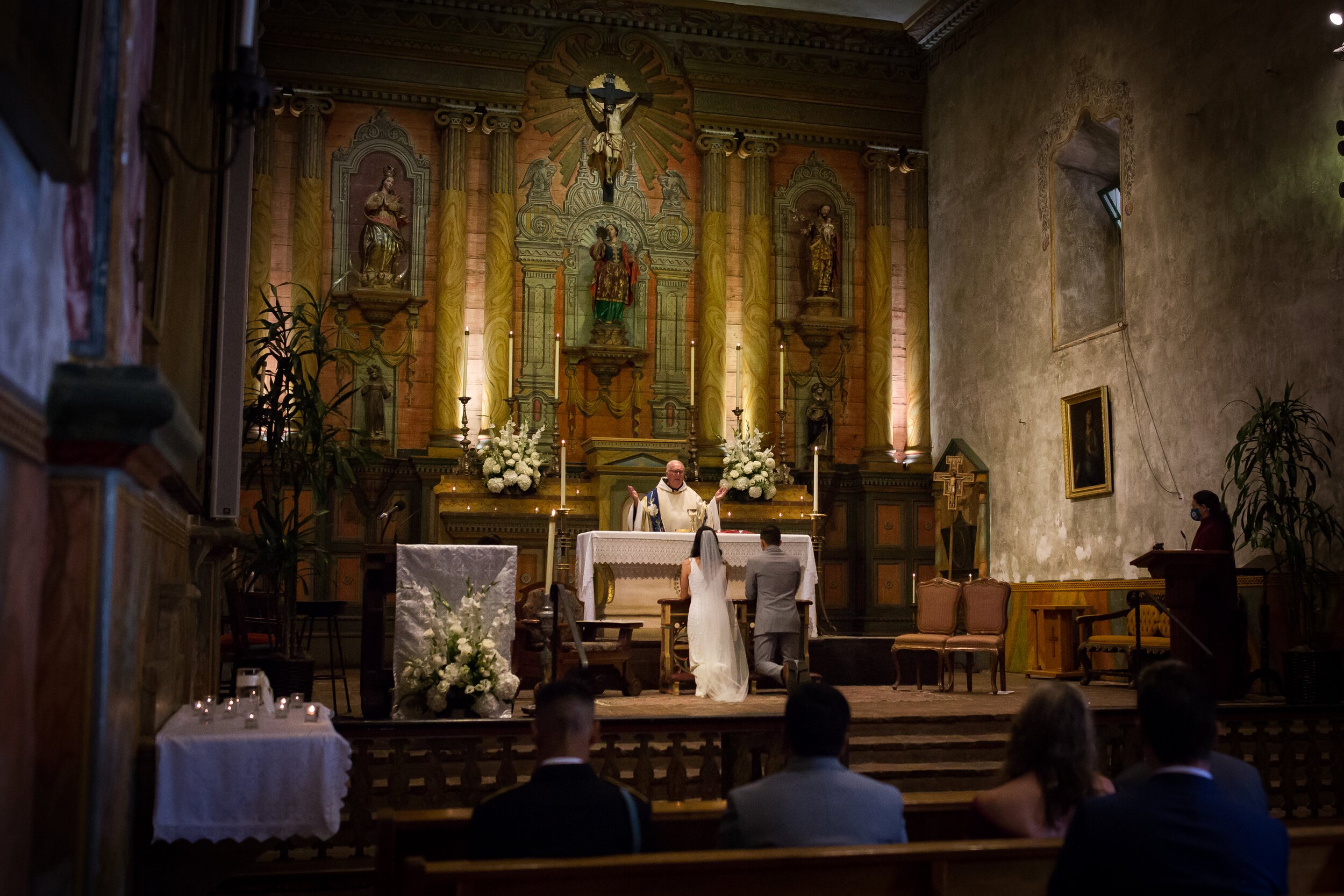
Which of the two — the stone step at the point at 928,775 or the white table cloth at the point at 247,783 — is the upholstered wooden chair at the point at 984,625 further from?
the white table cloth at the point at 247,783

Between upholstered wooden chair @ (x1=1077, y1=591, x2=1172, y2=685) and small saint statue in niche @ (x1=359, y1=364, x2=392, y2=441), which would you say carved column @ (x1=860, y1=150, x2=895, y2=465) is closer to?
upholstered wooden chair @ (x1=1077, y1=591, x2=1172, y2=685)

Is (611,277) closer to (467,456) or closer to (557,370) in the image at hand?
(557,370)

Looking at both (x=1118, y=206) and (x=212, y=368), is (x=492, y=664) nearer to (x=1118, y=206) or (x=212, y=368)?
(x=212, y=368)

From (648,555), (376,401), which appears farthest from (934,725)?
(376,401)

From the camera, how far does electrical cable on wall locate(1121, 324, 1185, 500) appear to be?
39.3 feet

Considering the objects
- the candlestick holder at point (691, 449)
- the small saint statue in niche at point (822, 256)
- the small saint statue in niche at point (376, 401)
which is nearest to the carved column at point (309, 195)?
the small saint statue in niche at point (376, 401)

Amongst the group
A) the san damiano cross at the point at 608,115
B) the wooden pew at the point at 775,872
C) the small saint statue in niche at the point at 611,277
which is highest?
the san damiano cross at the point at 608,115

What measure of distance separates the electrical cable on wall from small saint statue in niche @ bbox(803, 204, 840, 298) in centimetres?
450

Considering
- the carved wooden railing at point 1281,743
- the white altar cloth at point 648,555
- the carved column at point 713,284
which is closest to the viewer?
the carved wooden railing at point 1281,743

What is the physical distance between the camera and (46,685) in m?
3.17

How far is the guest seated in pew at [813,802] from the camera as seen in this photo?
3.15 m

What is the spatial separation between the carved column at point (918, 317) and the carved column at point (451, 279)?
5.76 meters

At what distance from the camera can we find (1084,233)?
1412cm

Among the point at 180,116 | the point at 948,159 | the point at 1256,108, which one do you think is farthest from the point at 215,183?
the point at 948,159
